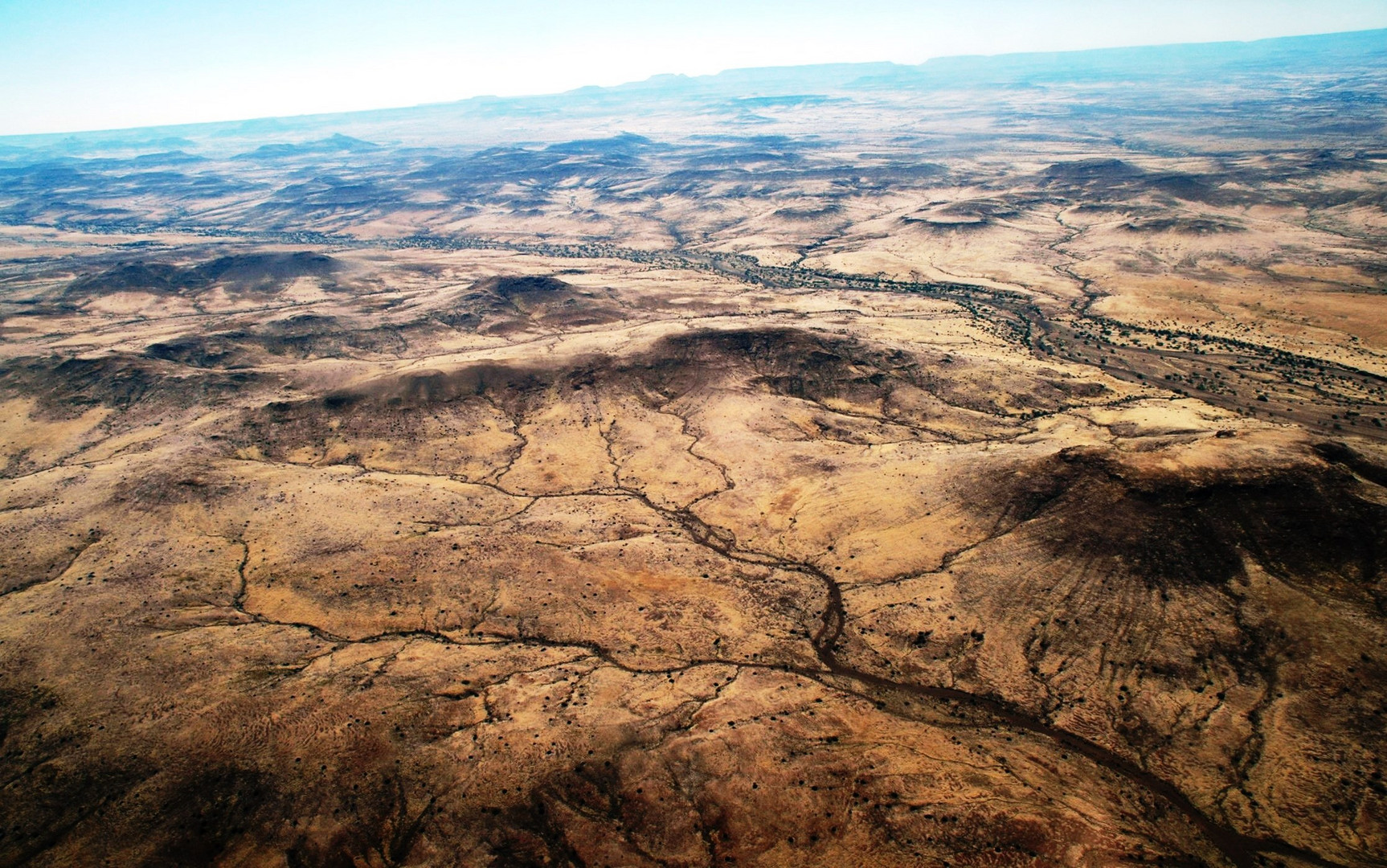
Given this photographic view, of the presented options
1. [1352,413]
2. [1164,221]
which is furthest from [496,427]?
[1164,221]

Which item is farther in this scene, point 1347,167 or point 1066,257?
point 1347,167

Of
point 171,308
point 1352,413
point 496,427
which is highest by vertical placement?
point 171,308

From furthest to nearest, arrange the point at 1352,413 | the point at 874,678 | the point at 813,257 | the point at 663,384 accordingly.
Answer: the point at 813,257, the point at 663,384, the point at 1352,413, the point at 874,678

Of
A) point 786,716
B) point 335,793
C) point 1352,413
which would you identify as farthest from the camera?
point 1352,413

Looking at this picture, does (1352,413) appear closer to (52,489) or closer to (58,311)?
(52,489)

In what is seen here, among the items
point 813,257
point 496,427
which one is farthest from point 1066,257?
point 496,427

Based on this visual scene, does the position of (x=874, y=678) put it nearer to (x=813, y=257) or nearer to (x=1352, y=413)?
(x=1352, y=413)

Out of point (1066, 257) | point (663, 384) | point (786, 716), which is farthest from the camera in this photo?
point (1066, 257)

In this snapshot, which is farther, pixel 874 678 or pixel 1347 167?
pixel 1347 167

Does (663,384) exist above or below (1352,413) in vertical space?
above
